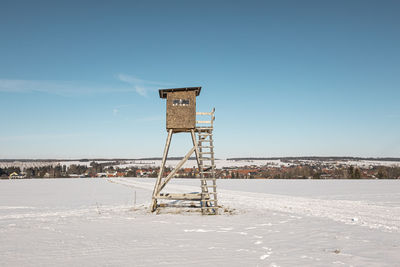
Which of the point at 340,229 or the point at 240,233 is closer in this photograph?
the point at 240,233

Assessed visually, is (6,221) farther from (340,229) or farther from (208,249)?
(340,229)

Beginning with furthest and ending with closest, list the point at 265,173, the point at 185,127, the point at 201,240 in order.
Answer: the point at 265,173, the point at 185,127, the point at 201,240

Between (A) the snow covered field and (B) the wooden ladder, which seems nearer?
(A) the snow covered field

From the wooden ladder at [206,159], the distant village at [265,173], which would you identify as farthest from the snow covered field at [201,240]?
the distant village at [265,173]

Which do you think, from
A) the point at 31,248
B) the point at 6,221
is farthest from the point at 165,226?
the point at 6,221

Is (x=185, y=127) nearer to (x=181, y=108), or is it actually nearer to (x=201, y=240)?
(x=181, y=108)

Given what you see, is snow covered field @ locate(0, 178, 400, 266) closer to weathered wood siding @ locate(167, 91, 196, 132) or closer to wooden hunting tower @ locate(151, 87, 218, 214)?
wooden hunting tower @ locate(151, 87, 218, 214)

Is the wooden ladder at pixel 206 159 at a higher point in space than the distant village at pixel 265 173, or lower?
higher

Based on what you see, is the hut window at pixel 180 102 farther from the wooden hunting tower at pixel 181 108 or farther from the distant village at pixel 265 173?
the distant village at pixel 265 173

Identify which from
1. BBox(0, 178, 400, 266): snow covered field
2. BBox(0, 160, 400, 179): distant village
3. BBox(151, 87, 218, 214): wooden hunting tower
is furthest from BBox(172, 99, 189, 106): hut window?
BBox(0, 160, 400, 179): distant village

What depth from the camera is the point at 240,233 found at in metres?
10.2

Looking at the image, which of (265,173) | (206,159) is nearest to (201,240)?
(206,159)

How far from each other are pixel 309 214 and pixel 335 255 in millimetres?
7636

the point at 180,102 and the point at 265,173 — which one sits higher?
the point at 180,102
